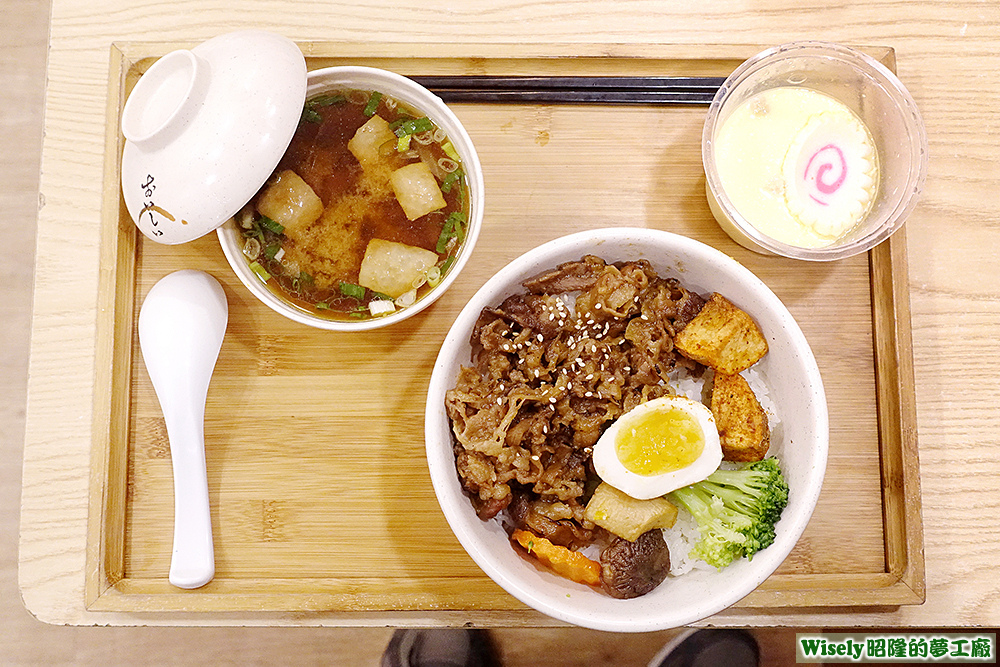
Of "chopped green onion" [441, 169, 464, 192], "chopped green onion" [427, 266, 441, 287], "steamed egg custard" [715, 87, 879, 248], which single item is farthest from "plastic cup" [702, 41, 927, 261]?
"chopped green onion" [427, 266, 441, 287]

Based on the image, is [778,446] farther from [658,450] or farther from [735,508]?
[658,450]

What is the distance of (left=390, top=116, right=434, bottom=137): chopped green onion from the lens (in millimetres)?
1687

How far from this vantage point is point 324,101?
1692 mm

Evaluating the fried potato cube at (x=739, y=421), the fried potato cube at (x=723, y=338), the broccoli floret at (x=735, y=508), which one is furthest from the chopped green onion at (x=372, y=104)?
the broccoli floret at (x=735, y=508)

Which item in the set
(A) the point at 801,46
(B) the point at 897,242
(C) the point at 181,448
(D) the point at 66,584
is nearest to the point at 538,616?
(C) the point at 181,448

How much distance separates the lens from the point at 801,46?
1.76 m

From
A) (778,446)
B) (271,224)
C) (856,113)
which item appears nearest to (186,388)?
(271,224)

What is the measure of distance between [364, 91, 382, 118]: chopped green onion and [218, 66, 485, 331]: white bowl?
14mm

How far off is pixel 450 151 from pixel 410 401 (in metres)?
0.63

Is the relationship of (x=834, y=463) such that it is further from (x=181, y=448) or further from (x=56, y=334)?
(x=56, y=334)

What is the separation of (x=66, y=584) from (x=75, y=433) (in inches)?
14.8

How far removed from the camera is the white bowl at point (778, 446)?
143 centimetres

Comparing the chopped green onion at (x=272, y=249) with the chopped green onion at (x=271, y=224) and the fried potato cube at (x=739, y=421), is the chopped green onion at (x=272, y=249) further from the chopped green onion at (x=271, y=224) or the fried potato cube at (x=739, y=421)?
the fried potato cube at (x=739, y=421)

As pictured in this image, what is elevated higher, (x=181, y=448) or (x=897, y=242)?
(x=897, y=242)
